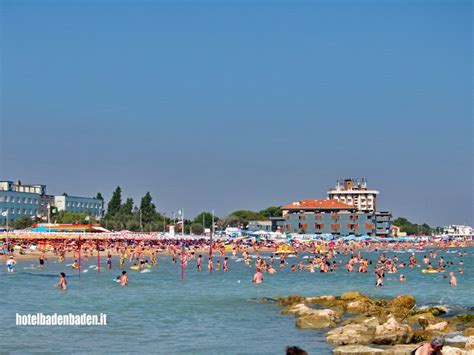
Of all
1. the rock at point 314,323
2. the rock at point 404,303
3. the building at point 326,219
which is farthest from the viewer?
the building at point 326,219

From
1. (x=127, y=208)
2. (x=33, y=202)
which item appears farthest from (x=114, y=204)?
(x=33, y=202)

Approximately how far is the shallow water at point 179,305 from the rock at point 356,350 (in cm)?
70

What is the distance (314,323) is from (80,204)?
154m

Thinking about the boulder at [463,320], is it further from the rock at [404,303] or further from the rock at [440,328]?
the rock at [404,303]

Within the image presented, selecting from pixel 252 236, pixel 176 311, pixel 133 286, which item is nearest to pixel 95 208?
pixel 252 236

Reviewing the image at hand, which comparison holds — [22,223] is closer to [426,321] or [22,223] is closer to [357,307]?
[357,307]

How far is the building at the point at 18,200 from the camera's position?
147375 mm

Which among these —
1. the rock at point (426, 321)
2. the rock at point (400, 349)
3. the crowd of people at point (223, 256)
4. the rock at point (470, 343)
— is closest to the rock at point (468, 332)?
the rock at point (470, 343)

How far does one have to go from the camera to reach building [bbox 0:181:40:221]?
147 metres

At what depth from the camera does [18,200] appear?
154750mm

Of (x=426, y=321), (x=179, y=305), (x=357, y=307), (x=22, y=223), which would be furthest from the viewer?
(x=22, y=223)

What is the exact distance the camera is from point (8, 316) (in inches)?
1298

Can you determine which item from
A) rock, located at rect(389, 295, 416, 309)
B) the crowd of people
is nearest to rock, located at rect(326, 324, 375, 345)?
rock, located at rect(389, 295, 416, 309)

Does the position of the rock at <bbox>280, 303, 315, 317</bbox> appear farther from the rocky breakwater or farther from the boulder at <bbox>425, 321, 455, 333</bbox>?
the boulder at <bbox>425, 321, 455, 333</bbox>
